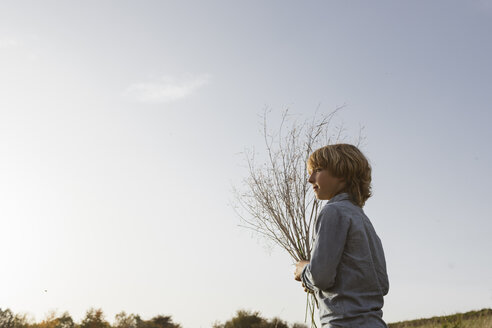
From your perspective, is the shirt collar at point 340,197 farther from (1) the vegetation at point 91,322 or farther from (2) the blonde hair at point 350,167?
(1) the vegetation at point 91,322

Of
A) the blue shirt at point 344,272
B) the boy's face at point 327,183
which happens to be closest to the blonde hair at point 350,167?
the boy's face at point 327,183

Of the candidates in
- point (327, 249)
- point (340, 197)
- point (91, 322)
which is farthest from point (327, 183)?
point (91, 322)

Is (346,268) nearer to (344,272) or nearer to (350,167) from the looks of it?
(344,272)

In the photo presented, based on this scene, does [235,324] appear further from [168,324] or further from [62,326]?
[62,326]

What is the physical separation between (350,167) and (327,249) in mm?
452

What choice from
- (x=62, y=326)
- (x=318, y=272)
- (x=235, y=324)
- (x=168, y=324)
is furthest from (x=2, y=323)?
(x=318, y=272)

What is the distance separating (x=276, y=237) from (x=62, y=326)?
117 ft

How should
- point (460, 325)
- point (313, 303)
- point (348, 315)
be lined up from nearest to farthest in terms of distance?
1. point (348, 315)
2. point (313, 303)
3. point (460, 325)

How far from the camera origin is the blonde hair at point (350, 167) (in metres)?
2.00

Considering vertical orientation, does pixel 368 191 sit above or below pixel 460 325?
above

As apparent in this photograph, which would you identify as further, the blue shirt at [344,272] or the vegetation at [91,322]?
the vegetation at [91,322]

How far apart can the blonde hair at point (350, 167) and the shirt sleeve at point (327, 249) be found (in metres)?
0.22

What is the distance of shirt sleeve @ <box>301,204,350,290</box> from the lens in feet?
5.75

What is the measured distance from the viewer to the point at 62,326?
3453 centimetres
